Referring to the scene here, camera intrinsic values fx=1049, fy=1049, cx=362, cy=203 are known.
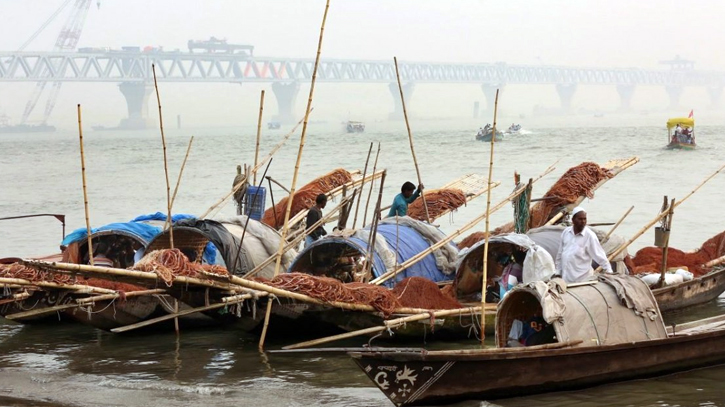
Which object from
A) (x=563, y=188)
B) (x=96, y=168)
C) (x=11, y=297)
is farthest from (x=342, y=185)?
(x=96, y=168)

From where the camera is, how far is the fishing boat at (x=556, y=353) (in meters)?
7.21

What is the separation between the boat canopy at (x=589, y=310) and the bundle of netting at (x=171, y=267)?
7.66 feet

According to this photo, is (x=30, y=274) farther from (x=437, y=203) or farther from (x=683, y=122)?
(x=683, y=122)

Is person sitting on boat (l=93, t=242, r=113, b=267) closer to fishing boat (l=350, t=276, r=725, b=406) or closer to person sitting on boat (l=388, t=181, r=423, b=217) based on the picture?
person sitting on boat (l=388, t=181, r=423, b=217)

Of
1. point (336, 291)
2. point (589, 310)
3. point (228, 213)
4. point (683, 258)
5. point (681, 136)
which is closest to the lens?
point (589, 310)

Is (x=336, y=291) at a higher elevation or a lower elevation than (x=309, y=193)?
lower

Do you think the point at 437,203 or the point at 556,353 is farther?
the point at 437,203

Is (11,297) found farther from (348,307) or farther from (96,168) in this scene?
(96,168)

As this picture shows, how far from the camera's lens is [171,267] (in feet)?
27.8

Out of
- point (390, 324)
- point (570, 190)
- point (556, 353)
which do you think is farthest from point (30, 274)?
point (570, 190)

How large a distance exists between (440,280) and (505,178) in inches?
896

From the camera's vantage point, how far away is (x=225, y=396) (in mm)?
8336

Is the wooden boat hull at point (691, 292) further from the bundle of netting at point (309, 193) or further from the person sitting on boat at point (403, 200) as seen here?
the bundle of netting at point (309, 193)

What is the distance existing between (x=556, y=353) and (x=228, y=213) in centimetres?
1649
